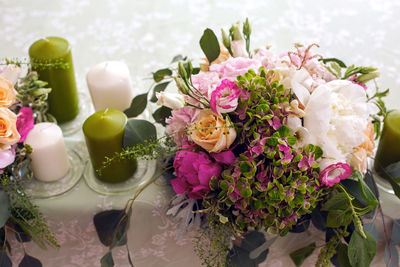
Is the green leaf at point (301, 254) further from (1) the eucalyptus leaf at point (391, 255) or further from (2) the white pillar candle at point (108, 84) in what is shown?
(2) the white pillar candle at point (108, 84)

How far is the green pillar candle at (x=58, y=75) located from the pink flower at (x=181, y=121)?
0.29m

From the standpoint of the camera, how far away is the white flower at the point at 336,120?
2.21 feet

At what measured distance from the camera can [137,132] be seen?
82 centimetres

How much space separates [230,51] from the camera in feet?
2.78

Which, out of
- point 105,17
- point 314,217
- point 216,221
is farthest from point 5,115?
point 105,17

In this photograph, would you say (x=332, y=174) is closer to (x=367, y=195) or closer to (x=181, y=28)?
(x=367, y=195)

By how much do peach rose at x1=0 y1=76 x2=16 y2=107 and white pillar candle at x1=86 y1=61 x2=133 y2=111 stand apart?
171 mm

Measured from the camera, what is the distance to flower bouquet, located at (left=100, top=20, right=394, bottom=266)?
2.21 ft

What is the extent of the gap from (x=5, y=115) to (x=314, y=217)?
57cm

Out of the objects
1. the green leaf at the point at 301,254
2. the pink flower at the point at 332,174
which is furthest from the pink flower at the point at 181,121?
the green leaf at the point at 301,254

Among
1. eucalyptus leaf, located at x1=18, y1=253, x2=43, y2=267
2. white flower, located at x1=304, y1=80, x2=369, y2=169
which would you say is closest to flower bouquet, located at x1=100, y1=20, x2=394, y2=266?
white flower, located at x1=304, y1=80, x2=369, y2=169

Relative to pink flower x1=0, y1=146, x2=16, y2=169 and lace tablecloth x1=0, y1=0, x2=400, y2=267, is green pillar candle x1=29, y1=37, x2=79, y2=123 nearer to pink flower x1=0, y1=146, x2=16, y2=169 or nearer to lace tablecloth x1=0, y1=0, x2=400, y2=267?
lace tablecloth x1=0, y1=0, x2=400, y2=267

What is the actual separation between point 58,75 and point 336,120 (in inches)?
23.1

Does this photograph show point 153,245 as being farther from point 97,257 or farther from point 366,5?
point 366,5
